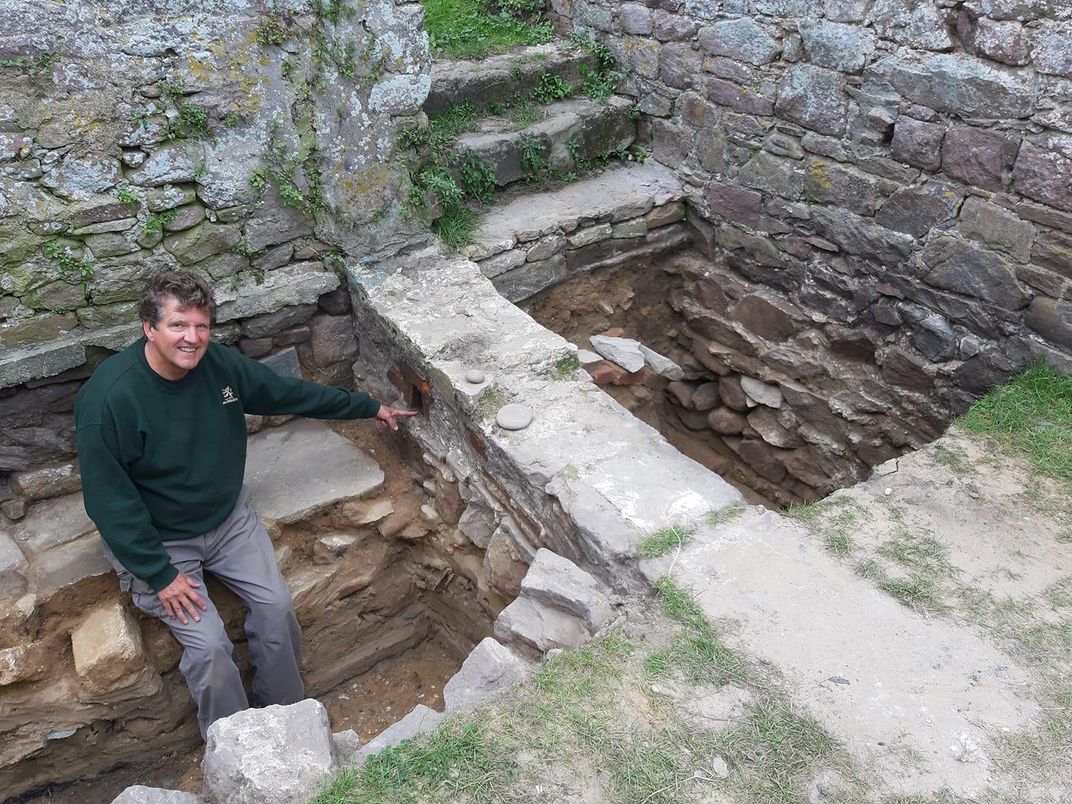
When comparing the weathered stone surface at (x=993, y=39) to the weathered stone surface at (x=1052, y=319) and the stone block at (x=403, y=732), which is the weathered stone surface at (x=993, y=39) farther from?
the stone block at (x=403, y=732)

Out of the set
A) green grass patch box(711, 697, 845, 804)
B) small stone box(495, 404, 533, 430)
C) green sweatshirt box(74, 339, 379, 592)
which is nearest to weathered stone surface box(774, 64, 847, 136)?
small stone box(495, 404, 533, 430)

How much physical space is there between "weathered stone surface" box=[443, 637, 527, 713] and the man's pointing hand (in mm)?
1155

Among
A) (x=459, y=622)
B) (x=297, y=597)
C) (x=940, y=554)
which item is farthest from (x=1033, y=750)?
(x=297, y=597)

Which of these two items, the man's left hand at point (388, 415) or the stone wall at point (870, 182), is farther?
the man's left hand at point (388, 415)

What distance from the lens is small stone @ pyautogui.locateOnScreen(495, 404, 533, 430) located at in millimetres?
3160

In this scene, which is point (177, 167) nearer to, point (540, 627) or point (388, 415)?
point (388, 415)

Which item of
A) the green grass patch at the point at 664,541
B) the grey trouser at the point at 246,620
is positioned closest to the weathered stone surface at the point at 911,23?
the green grass patch at the point at 664,541

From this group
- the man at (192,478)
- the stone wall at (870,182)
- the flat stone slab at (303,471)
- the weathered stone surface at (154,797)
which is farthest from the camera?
the flat stone slab at (303,471)

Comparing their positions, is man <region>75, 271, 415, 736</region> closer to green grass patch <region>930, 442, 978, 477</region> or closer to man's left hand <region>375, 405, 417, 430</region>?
man's left hand <region>375, 405, 417, 430</region>

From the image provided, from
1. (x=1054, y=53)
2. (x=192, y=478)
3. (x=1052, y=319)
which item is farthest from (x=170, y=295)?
(x=1052, y=319)

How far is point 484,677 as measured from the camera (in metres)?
2.39

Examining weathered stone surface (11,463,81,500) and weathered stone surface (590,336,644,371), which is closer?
weathered stone surface (11,463,81,500)

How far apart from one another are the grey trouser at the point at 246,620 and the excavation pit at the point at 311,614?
A: 0.19 meters

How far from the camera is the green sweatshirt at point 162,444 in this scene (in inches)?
109
